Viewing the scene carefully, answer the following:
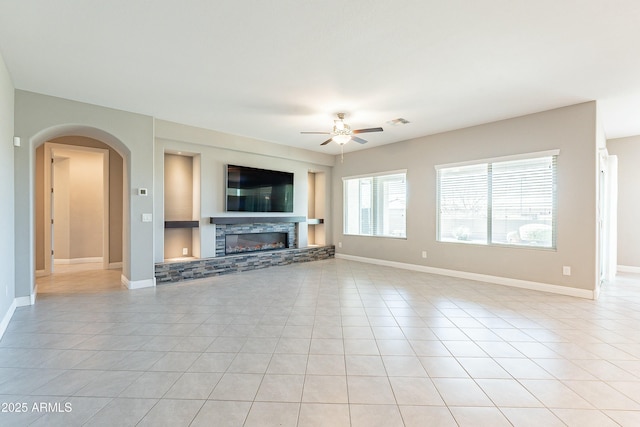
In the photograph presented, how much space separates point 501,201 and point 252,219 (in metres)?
4.88

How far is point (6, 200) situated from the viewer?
10.7 feet

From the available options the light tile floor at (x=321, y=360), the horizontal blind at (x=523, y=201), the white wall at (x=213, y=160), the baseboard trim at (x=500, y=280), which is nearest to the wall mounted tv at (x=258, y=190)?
the white wall at (x=213, y=160)

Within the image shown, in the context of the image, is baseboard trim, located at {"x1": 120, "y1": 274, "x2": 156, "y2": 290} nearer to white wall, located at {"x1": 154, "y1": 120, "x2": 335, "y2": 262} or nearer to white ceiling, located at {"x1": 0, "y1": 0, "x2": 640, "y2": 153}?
white wall, located at {"x1": 154, "y1": 120, "x2": 335, "y2": 262}

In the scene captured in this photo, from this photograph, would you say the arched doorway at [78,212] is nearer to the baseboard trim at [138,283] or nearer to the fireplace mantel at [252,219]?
the baseboard trim at [138,283]

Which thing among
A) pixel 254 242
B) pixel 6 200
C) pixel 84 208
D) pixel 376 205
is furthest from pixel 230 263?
pixel 84 208

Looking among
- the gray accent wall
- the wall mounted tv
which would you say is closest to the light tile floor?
the gray accent wall

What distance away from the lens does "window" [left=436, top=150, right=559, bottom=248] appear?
466 centimetres

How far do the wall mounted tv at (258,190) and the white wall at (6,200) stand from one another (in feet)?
10.3

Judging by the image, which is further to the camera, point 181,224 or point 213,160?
→ point 213,160

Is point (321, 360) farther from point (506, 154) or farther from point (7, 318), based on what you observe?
point (506, 154)

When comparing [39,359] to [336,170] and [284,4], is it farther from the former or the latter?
[336,170]

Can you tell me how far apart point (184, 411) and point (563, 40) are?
14.1 feet

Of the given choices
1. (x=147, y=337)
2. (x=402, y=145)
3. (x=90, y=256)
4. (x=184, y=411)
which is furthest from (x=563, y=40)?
(x=90, y=256)

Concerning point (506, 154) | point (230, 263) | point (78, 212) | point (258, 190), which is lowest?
point (230, 263)
